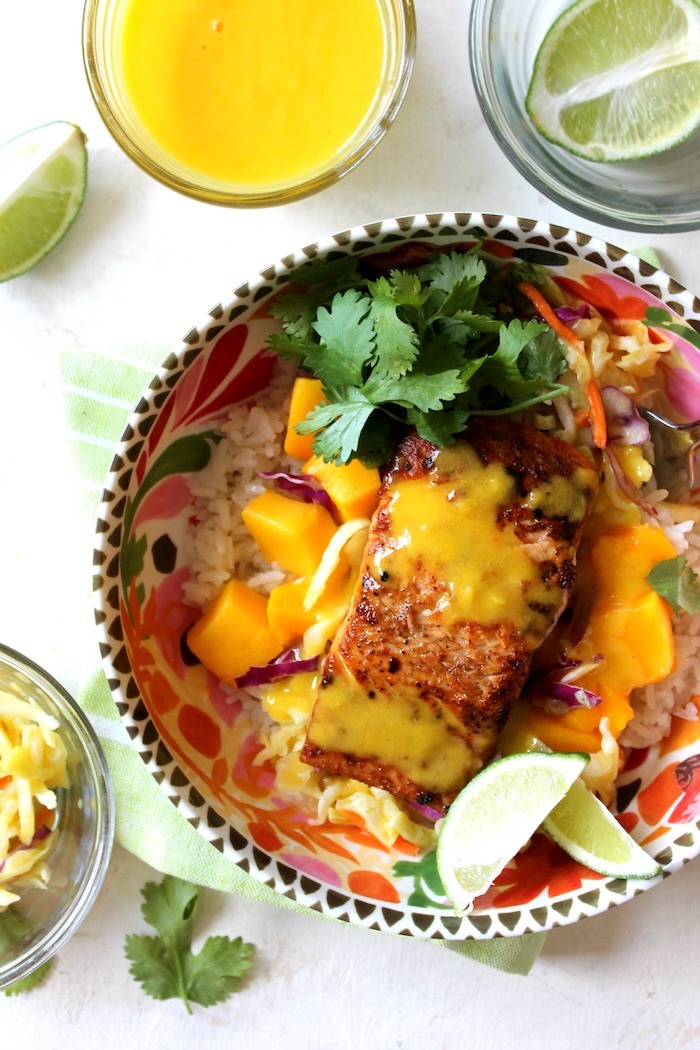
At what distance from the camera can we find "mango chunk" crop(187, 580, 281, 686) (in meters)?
2.41

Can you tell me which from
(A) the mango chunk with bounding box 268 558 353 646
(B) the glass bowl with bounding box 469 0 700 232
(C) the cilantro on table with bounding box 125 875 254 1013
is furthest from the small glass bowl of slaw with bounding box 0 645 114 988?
(B) the glass bowl with bounding box 469 0 700 232

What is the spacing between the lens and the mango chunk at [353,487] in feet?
7.59

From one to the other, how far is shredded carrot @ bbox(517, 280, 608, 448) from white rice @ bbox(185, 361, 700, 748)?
573mm

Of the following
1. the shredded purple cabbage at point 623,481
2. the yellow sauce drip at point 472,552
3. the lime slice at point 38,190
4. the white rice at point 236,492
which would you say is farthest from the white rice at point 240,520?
the lime slice at point 38,190

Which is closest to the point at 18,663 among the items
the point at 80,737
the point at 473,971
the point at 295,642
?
the point at 80,737

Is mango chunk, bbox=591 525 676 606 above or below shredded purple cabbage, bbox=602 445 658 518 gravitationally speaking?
below

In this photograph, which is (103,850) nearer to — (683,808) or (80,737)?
(80,737)

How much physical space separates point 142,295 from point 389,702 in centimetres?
142

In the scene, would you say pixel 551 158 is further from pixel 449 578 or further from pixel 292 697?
pixel 292 697

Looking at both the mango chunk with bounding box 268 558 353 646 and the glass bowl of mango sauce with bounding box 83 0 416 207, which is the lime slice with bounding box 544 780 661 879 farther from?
the glass bowl of mango sauce with bounding box 83 0 416 207

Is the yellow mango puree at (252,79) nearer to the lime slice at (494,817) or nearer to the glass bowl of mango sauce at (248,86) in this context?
the glass bowl of mango sauce at (248,86)

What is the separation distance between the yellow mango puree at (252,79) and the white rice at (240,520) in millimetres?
634

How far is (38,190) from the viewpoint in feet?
8.89

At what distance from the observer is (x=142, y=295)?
2760 millimetres
